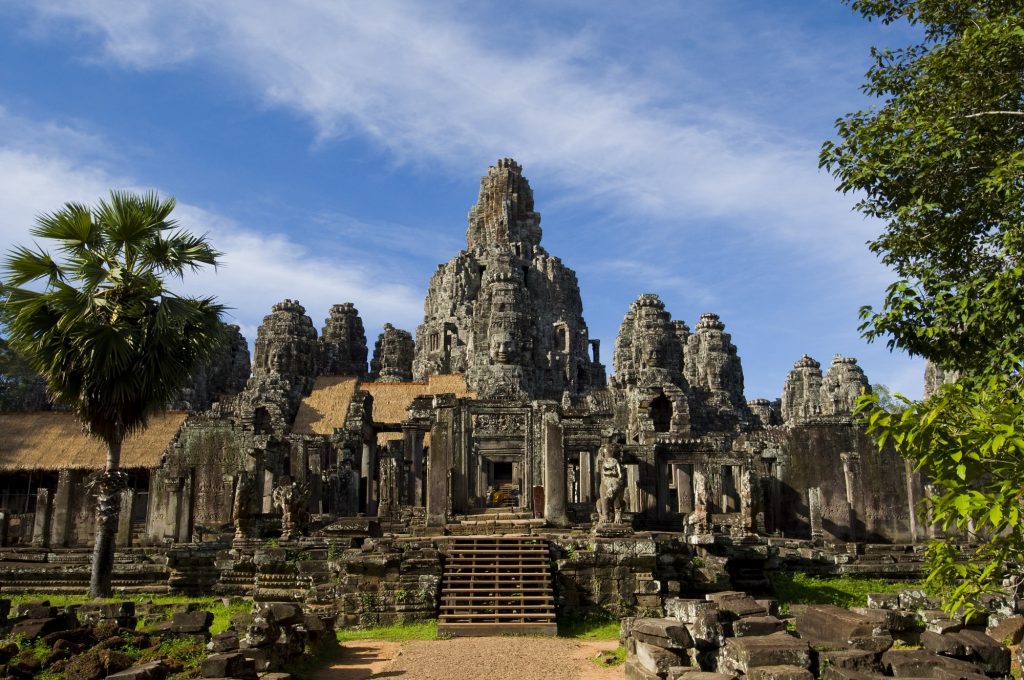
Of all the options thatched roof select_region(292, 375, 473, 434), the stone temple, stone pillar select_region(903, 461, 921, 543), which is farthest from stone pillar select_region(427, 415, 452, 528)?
thatched roof select_region(292, 375, 473, 434)

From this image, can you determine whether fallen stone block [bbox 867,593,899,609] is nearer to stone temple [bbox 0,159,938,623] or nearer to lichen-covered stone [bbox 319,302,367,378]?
stone temple [bbox 0,159,938,623]

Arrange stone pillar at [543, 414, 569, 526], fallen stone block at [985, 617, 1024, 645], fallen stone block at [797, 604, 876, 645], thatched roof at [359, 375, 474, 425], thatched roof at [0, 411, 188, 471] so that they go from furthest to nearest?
thatched roof at [359, 375, 474, 425], thatched roof at [0, 411, 188, 471], stone pillar at [543, 414, 569, 526], fallen stone block at [797, 604, 876, 645], fallen stone block at [985, 617, 1024, 645]

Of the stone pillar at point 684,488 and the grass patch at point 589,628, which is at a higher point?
the stone pillar at point 684,488

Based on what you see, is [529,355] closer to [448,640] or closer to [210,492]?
[210,492]

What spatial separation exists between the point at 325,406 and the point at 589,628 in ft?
102

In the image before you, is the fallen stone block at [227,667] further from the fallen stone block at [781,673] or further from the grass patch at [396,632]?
the fallen stone block at [781,673]

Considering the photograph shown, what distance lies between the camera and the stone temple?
15.8 metres

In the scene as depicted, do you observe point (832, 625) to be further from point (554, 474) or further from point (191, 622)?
point (554, 474)

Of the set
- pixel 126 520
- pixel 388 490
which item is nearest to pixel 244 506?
pixel 126 520

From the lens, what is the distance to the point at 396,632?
13516 millimetres

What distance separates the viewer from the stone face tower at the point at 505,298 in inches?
1884

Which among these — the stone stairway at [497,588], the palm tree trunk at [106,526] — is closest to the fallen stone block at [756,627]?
the stone stairway at [497,588]

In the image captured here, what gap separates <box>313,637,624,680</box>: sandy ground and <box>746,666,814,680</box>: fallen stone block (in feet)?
9.10

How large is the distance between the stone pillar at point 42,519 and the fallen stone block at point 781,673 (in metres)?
22.6
